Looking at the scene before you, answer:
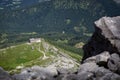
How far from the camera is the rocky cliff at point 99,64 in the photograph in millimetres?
78312

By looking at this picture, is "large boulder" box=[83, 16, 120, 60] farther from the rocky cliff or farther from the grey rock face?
the grey rock face

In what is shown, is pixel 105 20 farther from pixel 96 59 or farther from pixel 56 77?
pixel 56 77

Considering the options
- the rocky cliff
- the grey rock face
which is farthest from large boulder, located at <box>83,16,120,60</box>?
the grey rock face

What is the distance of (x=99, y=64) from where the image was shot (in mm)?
88938

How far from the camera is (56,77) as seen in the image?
85750 millimetres

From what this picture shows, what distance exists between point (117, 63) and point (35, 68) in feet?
85.6

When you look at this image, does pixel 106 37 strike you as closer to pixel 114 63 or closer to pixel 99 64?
pixel 99 64

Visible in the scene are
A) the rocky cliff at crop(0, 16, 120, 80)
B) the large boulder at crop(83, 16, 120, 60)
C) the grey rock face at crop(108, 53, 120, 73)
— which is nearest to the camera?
the rocky cliff at crop(0, 16, 120, 80)

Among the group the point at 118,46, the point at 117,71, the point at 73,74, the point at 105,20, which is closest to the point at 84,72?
the point at 73,74

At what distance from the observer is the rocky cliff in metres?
78.3

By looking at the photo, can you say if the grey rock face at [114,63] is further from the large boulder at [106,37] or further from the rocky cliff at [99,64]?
the large boulder at [106,37]

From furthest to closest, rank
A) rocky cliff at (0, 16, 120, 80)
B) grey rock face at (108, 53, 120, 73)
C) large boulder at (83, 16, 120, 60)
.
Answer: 1. large boulder at (83, 16, 120, 60)
2. grey rock face at (108, 53, 120, 73)
3. rocky cliff at (0, 16, 120, 80)

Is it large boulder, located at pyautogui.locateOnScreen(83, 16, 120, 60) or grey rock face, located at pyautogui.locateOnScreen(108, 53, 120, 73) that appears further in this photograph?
large boulder, located at pyautogui.locateOnScreen(83, 16, 120, 60)

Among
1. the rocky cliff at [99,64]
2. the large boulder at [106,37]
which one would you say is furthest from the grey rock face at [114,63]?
the large boulder at [106,37]
